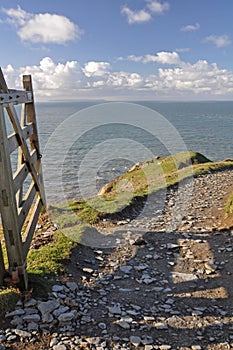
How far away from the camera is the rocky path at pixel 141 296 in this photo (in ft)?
16.0

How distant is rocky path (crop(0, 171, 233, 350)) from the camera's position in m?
4.89

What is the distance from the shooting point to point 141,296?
6.30 metres

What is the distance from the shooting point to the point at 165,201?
44.7 ft

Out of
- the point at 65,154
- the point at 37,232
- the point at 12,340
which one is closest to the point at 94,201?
the point at 37,232

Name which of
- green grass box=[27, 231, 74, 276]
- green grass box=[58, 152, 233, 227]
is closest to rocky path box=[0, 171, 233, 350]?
green grass box=[27, 231, 74, 276]

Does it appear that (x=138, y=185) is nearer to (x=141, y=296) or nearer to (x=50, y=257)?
(x=50, y=257)

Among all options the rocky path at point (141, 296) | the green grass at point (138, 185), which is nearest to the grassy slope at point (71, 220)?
the green grass at point (138, 185)

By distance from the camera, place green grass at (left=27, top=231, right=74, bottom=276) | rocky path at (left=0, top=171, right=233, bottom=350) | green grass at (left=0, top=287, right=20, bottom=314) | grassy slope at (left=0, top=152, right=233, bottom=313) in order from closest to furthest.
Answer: rocky path at (left=0, top=171, right=233, bottom=350), green grass at (left=0, top=287, right=20, bottom=314), grassy slope at (left=0, top=152, right=233, bottom=313), green grass at (left=27, top=231, right=74, bottom=276)

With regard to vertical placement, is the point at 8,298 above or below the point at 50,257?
above

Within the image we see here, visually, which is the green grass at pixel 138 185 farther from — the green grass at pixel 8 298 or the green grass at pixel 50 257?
the green grass at pixel 8 298

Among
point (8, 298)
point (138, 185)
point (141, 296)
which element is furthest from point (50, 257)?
point (138, 185)

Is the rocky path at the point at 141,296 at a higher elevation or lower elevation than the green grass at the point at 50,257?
lower

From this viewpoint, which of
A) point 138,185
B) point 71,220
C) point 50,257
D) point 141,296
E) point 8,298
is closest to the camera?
point 8,298

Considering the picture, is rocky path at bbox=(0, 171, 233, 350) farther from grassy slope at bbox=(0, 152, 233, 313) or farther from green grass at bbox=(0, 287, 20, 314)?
grassy slope at bbox=(0, 152, 233, 313)
